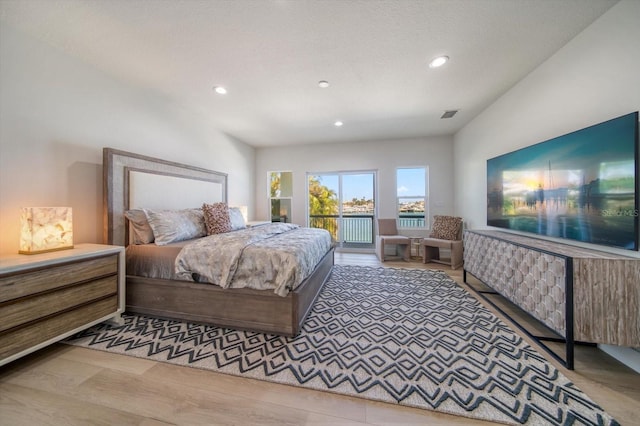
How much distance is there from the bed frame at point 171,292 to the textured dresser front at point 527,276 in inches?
76.7

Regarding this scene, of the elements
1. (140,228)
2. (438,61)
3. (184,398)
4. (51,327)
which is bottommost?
(184,398)

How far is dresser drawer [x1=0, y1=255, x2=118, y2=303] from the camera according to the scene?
1.43 meters

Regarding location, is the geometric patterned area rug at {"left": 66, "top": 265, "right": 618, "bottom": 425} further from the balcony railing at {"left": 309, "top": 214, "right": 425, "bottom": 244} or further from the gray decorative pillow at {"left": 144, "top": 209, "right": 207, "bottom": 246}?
the balcony railing at {"left": 309, "top": 214, "right": 425, "bottom": 244}

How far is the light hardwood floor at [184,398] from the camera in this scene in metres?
1.18

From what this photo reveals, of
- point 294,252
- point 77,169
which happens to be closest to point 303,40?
point 294,252

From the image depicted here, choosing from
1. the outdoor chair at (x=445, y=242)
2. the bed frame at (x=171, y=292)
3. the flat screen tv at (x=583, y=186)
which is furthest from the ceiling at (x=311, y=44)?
the outdoor chair at (x=445, y=242)

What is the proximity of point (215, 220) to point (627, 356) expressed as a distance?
4.03 metres

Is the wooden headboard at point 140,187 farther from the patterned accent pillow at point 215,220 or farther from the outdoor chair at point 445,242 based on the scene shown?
the outdoor chair at point 445,242

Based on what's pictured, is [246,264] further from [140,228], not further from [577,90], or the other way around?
[577,90]

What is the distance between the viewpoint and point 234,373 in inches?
59.0

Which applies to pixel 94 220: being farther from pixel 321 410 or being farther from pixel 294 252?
pixel 321 410

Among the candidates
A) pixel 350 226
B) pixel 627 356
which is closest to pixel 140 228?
pixel 350 226

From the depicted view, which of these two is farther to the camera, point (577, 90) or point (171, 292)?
point (171, 292)

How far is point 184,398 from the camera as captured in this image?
131cm
